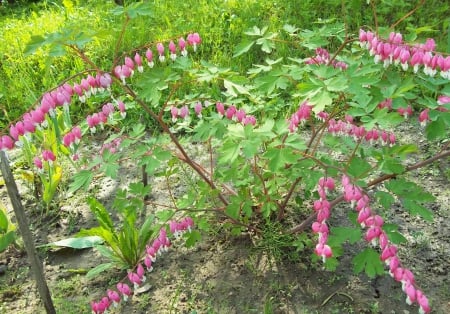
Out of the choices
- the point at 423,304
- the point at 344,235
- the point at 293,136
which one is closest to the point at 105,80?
the point at 293,136

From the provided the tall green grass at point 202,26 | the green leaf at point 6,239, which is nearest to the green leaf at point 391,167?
the green leaf at point 6,239

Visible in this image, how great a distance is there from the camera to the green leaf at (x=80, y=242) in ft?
9.16

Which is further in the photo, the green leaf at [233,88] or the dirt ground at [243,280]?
the dirt ground at [243,280]

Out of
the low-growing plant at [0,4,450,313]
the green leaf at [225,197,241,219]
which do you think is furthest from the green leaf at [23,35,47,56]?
the green leaf at [225,197,241,219]

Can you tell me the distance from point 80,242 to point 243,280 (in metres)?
0.94

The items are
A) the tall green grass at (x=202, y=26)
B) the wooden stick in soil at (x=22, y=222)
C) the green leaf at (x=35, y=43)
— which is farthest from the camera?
the tall green grass at (x=202, y=26)

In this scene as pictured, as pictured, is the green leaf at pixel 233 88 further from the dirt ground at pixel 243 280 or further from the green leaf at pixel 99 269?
the green leaf at pixel 99 269

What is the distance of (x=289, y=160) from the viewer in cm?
187

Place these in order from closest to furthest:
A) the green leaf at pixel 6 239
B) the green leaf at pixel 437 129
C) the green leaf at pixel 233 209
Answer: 1. the green leaf at pixel 437 129
2. the green leaf at pixel 233 209
3. the green leaf at pixel 6 239

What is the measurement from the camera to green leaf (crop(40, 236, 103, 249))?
110 inches

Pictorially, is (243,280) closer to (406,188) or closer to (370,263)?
(370,263)

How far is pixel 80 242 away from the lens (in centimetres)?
280

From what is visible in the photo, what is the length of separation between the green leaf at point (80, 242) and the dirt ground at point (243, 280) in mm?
99

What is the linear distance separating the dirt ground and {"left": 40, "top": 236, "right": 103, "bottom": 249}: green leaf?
10 cm
